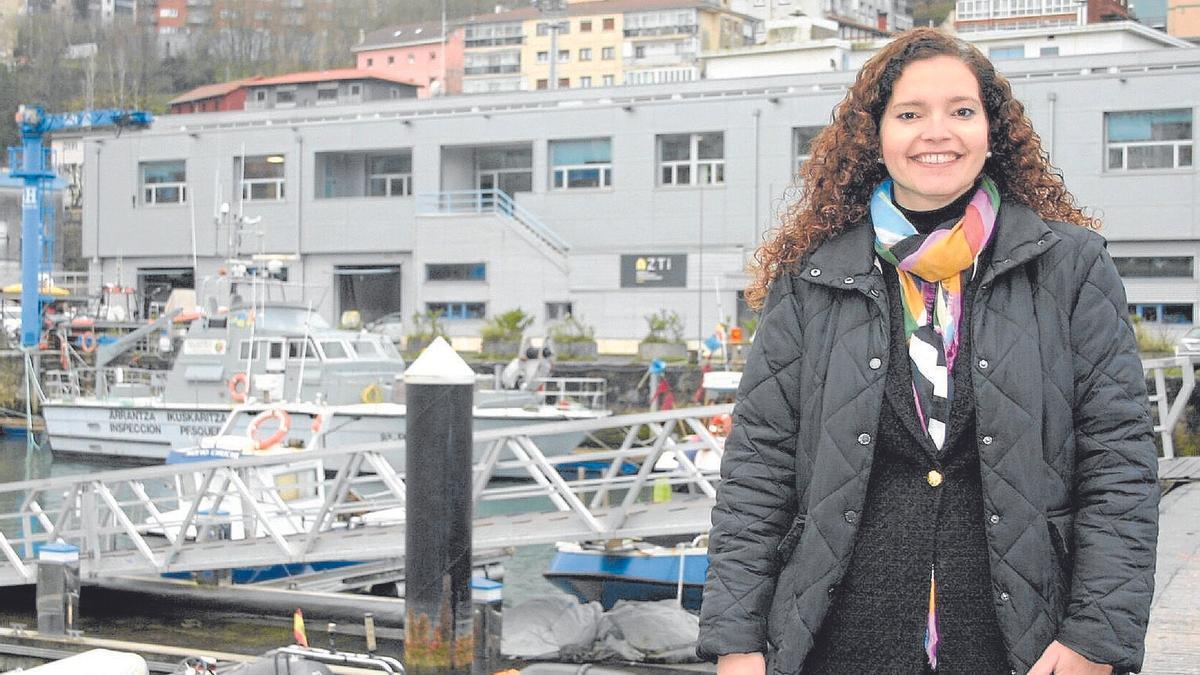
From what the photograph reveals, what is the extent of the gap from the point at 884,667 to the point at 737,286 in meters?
38.2

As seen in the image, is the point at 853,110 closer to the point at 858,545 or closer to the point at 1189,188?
the point at 858,545

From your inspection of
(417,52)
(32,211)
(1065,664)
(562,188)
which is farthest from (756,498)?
(417,52)

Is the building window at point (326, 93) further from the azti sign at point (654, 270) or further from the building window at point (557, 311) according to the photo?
the azti sign at point (654, 270)

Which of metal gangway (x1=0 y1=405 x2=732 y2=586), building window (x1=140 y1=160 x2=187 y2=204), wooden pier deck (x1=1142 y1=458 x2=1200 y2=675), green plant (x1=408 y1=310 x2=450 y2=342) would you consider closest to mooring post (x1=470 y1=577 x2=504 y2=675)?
metal gangway (x1=0 y1=405 x2=732 y2=586)

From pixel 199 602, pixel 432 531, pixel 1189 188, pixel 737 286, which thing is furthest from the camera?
pixel 737 286

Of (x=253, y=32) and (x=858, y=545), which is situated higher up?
(x=253, y=32)

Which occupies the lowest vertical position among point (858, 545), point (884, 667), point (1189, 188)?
point (884, 667)

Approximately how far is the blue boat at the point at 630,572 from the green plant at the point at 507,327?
2507cm

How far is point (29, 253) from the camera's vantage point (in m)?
43.6

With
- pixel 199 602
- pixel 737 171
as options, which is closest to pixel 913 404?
pixel 199 602

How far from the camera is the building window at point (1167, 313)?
36875 mm

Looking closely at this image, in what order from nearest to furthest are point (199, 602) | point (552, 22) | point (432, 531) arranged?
point (432, 531) → point (199, 602) → point (552, 22)

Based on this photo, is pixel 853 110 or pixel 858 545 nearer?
pixel 858 545

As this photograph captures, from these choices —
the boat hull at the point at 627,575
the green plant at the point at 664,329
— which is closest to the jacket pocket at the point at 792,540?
the boat hull at the point at 627,575
